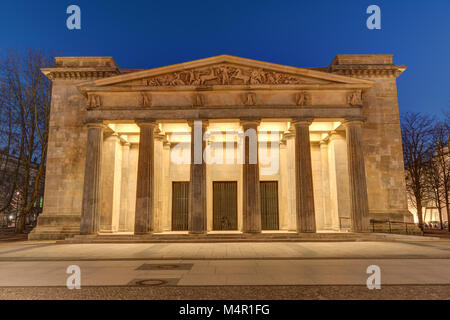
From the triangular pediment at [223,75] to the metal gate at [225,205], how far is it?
10.0 metres

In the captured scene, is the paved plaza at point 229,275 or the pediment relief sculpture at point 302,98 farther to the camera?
the pediment relief sculpture at point 302,98

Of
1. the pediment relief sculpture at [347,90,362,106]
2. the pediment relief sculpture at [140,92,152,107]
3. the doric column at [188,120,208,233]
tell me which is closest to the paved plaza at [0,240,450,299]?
the doric column at [188,120,208,233]

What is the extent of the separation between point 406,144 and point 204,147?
87.9 feet

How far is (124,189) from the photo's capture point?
27141mm

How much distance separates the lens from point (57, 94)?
25953 mm

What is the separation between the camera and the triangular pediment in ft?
71.3

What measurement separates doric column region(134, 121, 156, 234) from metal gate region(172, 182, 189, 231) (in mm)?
7012

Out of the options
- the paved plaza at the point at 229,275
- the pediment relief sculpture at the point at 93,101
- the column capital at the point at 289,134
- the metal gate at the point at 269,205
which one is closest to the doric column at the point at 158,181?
the pediment relief sculpture at the point at 93,101

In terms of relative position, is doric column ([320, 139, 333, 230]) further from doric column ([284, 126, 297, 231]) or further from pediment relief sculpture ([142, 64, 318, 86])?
pediment relief sculpture ([142, 64, 318, 86])

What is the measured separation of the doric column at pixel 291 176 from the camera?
928 inches

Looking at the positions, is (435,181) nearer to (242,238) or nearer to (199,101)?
(242,238)

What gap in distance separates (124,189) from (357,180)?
18.8m

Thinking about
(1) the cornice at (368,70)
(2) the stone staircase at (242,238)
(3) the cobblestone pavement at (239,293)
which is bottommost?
(2) the stone staircase at (242,238)

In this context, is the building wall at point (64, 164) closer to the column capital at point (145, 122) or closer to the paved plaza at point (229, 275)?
the column capital at point (145, 122)
